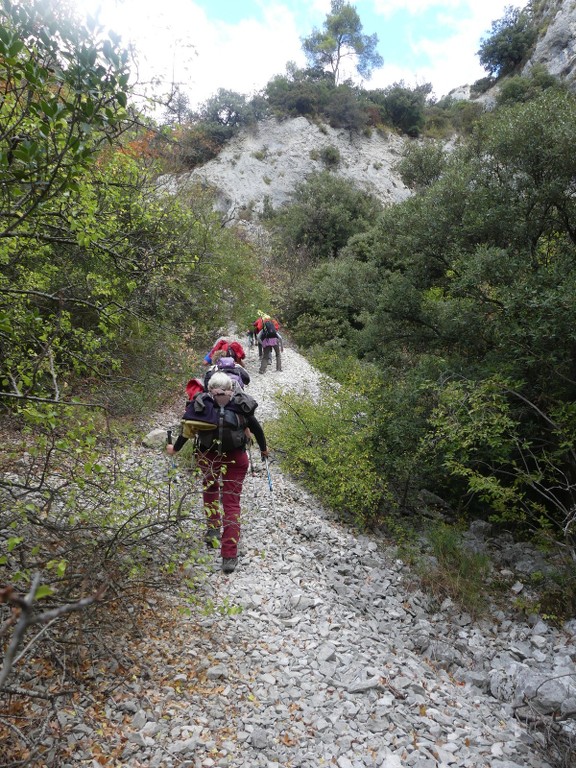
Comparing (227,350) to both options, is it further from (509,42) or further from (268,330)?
(509,42)

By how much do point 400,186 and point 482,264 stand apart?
3723 centimetres

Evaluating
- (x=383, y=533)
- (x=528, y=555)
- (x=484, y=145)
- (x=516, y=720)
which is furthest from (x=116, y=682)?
Answer: (x=484, y=145)

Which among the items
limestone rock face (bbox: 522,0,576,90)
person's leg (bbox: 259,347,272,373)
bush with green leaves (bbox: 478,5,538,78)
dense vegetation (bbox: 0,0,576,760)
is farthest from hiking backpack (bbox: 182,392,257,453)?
bush with green leaves (bbox: 478,5,538,78)

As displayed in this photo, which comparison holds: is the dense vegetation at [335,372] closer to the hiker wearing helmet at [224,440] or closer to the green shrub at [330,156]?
the hiker wearing helmet at [224,440]

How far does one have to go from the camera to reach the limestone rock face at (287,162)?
37281 mm

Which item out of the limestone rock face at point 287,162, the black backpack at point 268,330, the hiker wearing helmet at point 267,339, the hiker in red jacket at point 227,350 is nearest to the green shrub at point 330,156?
the limestone rock face at point 287,162

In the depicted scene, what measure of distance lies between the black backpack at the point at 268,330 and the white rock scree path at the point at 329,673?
9.48 m

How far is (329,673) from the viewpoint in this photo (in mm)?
4508

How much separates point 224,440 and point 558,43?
42.8 meters

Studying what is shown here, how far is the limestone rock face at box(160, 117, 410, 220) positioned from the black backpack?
2312cm

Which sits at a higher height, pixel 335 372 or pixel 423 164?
pixel 423 164

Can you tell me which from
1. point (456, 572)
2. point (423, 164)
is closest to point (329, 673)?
point (456, 572)

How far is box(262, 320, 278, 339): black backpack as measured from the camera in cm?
1566

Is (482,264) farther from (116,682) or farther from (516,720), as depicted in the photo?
(116,682)
